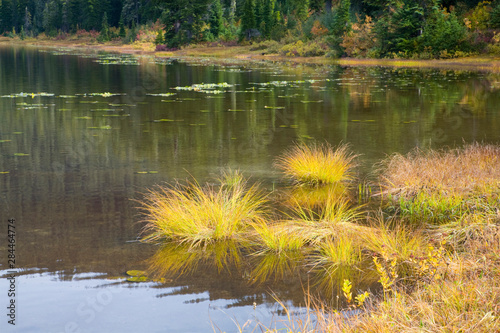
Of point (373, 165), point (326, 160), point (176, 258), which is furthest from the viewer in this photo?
point (373, 165)

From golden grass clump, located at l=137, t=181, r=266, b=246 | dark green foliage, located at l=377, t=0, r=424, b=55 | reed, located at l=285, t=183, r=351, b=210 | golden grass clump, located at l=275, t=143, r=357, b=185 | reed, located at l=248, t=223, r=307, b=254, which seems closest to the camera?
reed, located at l=248, t=223, r=307, b=254

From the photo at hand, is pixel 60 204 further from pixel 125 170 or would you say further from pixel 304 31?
pixel 304 31

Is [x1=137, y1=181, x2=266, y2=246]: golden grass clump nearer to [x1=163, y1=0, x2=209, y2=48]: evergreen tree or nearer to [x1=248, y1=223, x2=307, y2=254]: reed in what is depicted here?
[x1=248, y1=223, x2=307, y2=254]: reed

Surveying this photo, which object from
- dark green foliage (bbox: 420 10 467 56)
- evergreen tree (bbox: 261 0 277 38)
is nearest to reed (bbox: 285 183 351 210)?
dark green foliage (bbox: 420 10 467 56)

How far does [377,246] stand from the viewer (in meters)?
6.48

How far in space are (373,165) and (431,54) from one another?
33880 mm

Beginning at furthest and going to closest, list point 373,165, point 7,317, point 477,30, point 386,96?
1. point 477,30
2. point 386,96
3. point 373,165
4. point 7,317

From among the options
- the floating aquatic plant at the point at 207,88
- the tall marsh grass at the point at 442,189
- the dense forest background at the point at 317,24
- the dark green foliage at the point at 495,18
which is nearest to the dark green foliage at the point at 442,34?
the dense forest background at the point at 317,24

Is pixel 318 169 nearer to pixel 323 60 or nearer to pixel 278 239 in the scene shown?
pixel 278 239

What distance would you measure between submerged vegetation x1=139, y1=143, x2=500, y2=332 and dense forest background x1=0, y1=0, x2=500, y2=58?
114 feet

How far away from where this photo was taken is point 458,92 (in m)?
24.1

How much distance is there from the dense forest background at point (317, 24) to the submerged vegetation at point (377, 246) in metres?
34.7

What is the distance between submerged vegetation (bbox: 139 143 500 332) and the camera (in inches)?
172

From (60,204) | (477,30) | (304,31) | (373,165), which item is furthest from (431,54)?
(60,204)
